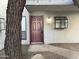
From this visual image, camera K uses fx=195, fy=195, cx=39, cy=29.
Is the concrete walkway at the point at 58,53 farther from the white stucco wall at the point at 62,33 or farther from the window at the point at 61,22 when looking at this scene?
the window at the point at 61,22

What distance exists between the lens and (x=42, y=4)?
13.5m

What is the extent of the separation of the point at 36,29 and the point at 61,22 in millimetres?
2222

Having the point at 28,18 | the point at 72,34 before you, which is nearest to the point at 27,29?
the point at 28,18

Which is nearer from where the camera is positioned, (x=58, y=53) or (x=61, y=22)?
(x=58, y=53)

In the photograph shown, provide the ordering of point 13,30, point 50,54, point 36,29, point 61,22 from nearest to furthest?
point 13,30, point 50,54, point 61,22, point 36,29

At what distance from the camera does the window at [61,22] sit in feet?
54.7

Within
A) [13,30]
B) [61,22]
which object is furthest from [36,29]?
[13,30]

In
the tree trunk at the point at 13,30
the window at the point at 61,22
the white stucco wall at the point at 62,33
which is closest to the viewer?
the tree trunk at the point at 13,30

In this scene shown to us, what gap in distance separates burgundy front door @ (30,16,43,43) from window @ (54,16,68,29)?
129 cm

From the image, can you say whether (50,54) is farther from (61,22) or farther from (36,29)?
(61,22)

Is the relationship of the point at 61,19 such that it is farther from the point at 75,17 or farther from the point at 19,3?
the point at 19,3

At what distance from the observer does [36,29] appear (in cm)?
1678

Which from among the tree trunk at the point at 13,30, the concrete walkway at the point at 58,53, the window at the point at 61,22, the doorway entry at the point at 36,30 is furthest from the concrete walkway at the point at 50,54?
the window at the point at 61,22

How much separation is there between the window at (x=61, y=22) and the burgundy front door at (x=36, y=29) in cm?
129
